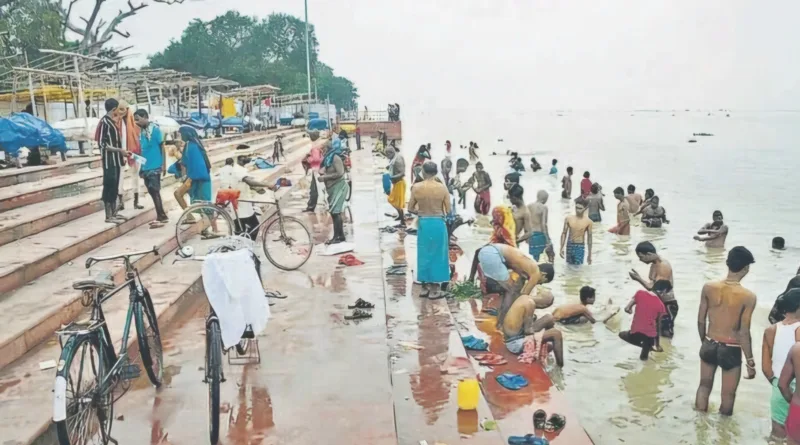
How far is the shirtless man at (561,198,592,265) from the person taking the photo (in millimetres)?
11523

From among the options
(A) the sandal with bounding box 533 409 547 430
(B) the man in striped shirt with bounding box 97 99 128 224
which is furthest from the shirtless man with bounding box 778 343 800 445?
(B) the man in striped shirt with bounding box 97 99 128 224

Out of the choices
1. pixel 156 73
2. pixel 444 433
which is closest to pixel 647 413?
pixel 444 433

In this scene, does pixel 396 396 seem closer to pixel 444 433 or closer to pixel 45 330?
pixel 444 433

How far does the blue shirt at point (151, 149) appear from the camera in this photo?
920 centimetres

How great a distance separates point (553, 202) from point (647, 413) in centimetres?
1955

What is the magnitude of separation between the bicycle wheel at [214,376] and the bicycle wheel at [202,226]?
13.7 feet

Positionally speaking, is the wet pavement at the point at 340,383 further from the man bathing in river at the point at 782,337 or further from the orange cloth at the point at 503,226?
the man bathing in river at the point at 782,337

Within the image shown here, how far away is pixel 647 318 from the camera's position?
7258 mm

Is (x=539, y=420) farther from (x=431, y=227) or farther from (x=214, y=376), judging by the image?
Answer: (x=431, y=227)

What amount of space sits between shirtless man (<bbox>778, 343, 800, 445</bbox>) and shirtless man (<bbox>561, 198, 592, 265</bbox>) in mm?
7145

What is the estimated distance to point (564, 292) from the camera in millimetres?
10766

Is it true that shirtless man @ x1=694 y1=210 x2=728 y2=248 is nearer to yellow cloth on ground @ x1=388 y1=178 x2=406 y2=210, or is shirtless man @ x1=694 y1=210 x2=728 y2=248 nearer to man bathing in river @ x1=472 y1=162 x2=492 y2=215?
man bathing in river @ x1=472 y1=162 x2=492 y2=215

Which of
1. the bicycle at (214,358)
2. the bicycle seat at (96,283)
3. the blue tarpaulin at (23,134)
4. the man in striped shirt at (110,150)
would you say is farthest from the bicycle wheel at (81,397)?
the blue tarpaulin at (23,134)

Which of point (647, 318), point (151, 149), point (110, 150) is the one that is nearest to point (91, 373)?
point (110, 150)
